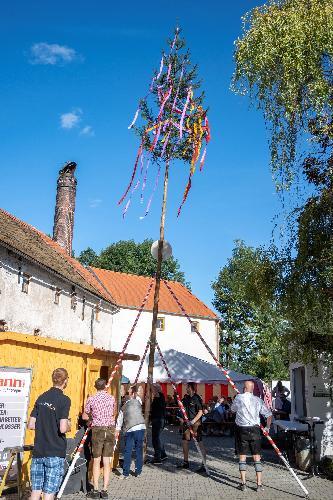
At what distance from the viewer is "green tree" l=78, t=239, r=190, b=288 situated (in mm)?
56406

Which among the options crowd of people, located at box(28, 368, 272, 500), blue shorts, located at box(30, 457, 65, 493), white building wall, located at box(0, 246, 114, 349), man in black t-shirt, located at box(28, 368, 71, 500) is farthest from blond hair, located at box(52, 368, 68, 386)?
white building wall, located at box(0, 246, 114, 349)

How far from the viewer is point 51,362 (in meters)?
9.07

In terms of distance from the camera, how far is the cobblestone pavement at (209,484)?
343 inches

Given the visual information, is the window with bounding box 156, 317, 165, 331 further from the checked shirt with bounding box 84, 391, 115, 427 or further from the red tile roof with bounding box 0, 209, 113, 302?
the checked shirt with bounding box 84, 391, 115, 427

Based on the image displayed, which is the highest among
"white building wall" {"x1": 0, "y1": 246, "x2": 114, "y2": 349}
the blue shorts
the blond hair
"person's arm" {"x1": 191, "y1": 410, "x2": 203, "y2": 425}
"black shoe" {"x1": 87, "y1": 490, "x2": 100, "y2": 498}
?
"white building wall" {"x1": 0, "y1": 246, "x2": 114, "y2": 349}

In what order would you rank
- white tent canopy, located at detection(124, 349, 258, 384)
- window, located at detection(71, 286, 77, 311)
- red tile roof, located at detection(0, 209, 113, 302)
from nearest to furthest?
red tile roof, located at detection(0, 209, 113, 302), white tent canopy, located at detection(124, 349, 258, 384), window, located at detection(71, 286, 77, 311)

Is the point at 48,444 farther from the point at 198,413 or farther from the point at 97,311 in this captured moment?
the point at 97,311

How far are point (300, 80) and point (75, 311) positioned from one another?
17477 millimetres

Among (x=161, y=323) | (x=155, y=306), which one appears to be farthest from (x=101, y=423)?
(x=161, y=323)

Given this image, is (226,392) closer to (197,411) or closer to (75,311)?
(75,311)

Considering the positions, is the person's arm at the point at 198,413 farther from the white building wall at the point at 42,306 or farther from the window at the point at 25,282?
the window at the point at 25,282

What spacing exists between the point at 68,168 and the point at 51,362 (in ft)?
88.1

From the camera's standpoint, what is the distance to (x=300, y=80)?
11.6 meters

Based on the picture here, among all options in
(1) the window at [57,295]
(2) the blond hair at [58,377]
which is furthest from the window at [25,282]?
(2) the blond hair at [58,377]
